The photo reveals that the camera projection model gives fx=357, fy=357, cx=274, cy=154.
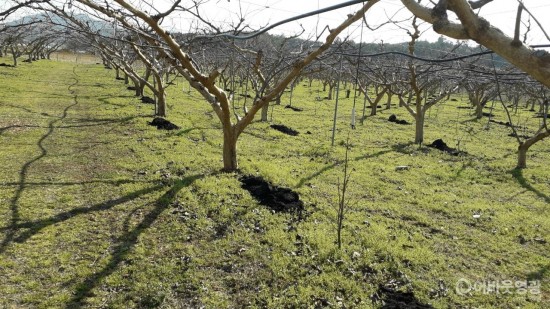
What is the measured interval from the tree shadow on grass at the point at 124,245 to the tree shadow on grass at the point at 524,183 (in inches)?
333

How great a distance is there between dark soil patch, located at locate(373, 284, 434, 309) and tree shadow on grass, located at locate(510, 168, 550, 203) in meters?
6.32

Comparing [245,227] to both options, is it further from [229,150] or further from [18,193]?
[18,193]

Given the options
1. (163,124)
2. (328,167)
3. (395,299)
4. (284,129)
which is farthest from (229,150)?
(284,129)

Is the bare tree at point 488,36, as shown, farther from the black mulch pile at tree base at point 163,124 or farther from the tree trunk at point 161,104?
the tree trunk at point 161,104

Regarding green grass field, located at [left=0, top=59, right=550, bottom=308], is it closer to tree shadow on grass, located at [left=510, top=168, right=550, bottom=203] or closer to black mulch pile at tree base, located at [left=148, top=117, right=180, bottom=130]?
tree shadow on grass, located at [left=510, top=168, right=550, bottom=203]

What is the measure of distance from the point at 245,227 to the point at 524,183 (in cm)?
831

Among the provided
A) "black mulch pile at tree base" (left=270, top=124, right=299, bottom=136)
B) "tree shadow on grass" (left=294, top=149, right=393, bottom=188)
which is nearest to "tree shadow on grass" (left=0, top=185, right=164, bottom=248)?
"tree shadow on grass" (left=294, top=149, right=393, bottom=188)

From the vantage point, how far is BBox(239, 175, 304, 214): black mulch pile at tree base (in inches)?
266

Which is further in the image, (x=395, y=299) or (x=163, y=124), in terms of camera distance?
(x=163, y=124)

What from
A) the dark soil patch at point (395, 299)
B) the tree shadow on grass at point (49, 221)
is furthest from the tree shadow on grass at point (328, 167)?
the dark soil patch at point (395, 299)

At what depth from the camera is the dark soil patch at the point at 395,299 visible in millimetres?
4206

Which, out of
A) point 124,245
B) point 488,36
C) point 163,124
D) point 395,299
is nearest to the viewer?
point 488,36

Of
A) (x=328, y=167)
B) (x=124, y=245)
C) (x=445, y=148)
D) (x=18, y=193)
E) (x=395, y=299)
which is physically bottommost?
(x=395, y=299)

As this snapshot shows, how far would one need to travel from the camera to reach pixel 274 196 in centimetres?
707
